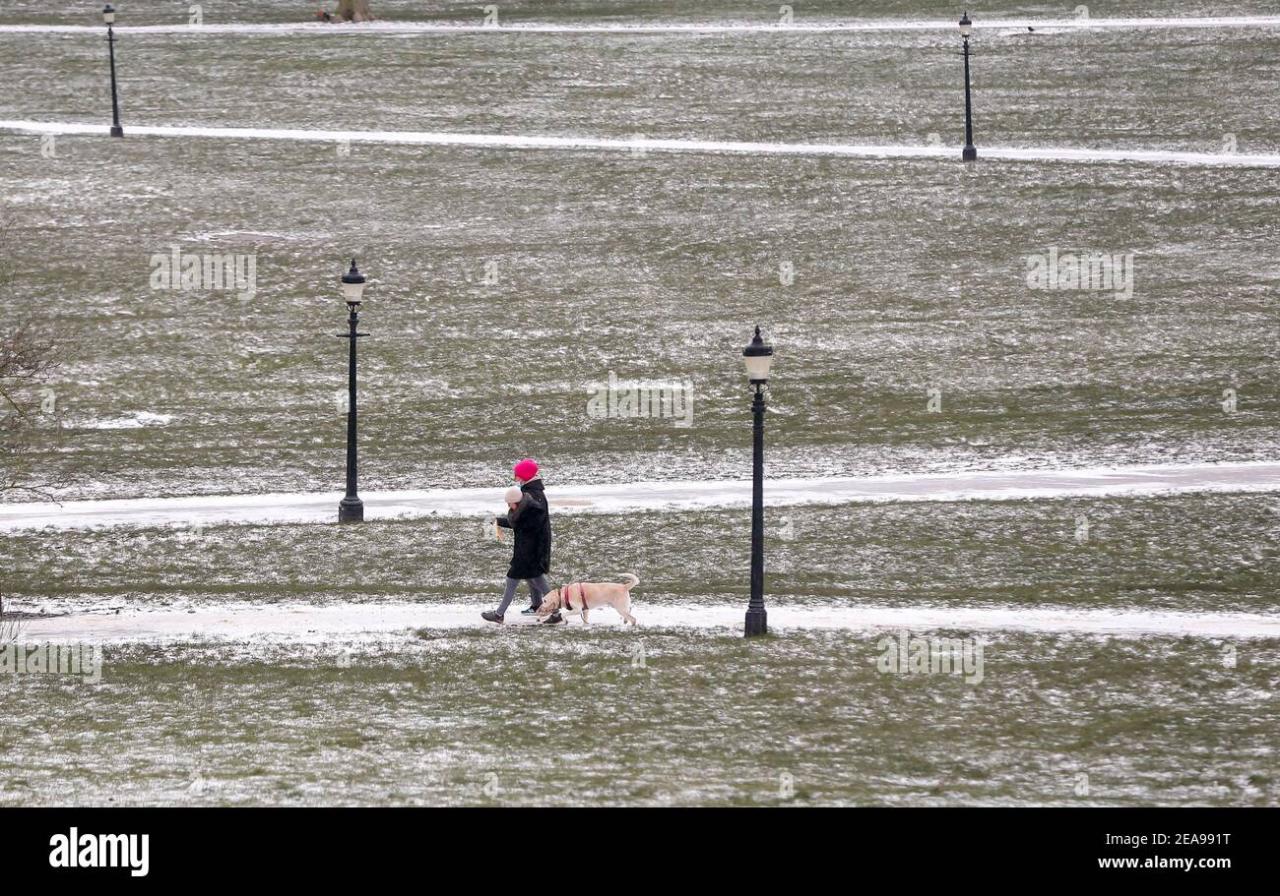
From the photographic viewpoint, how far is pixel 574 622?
19656mm

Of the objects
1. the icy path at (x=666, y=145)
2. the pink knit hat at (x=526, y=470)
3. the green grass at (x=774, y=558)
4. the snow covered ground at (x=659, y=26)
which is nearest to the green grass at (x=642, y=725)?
the pink knit hat at (x=526, y=470)

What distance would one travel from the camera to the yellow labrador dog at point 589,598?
19062mm

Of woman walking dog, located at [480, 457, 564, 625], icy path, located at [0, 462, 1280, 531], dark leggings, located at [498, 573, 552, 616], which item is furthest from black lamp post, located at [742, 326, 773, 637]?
icy path, located at [0, 462, 1280, 531]

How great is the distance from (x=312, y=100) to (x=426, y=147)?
565cm

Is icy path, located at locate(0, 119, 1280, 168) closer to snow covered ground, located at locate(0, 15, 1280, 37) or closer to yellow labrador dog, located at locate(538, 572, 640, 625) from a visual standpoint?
snow covered ground, located at locate(0, 15, 1280, 37)

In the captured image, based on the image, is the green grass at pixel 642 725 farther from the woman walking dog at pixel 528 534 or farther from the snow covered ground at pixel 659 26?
the snow covered ground at pixel 659 26

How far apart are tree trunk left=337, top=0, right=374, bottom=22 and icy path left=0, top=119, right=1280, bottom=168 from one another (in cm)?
1231

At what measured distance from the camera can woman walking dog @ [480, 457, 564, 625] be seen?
1908cm

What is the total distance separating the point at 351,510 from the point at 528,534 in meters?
5.85

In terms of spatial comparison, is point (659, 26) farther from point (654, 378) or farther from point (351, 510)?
point (351, 510)

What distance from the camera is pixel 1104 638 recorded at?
18.6m

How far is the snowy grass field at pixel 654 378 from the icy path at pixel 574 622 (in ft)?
0.38
